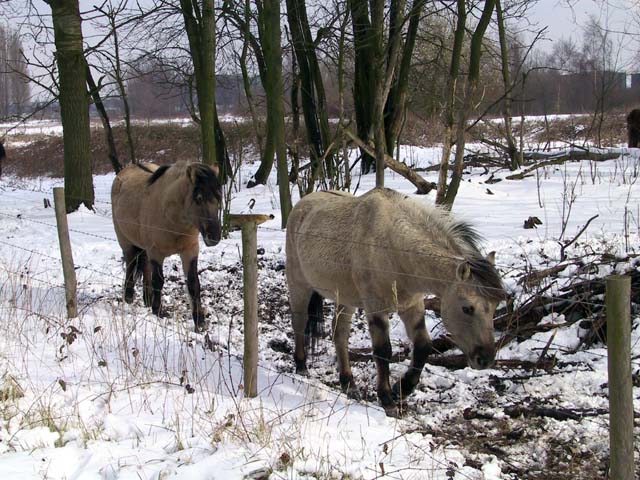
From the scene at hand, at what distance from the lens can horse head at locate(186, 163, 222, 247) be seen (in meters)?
7.09

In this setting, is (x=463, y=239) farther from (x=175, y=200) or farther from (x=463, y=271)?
(x=175, y=200)

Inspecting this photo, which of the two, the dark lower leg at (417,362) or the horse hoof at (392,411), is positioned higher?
the dark lower leg at (417,362)

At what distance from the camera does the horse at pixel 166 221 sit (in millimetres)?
7156

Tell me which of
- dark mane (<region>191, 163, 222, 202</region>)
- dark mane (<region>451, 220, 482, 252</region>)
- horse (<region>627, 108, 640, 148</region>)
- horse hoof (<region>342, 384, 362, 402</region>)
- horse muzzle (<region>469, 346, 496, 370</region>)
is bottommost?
horse hoof (<region>342, 384, 362, 402</region>)

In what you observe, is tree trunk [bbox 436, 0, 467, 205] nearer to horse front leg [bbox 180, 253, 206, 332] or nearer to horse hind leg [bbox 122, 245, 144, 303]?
horse front leg [bbox 180, 253, 206, 332]

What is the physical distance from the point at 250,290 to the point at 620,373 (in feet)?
8.30

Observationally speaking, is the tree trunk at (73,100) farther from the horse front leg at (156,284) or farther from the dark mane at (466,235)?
the dark mane at (466,235)

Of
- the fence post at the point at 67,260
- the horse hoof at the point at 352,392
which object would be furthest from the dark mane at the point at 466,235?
the fence post at the point at 67,260

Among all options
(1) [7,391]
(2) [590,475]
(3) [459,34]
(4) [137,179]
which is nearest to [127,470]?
(1) [7,391]

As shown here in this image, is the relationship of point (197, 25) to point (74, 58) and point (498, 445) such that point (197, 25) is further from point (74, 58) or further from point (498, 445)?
point (498, 445)

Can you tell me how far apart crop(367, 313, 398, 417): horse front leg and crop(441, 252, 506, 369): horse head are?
0.75 metres

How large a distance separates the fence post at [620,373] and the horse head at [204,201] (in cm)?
504

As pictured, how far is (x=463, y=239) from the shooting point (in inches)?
189

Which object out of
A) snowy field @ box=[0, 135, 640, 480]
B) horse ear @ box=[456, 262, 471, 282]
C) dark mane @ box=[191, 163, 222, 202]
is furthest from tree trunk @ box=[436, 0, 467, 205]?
horse ear @ box=[456, 262, 471, 282]
